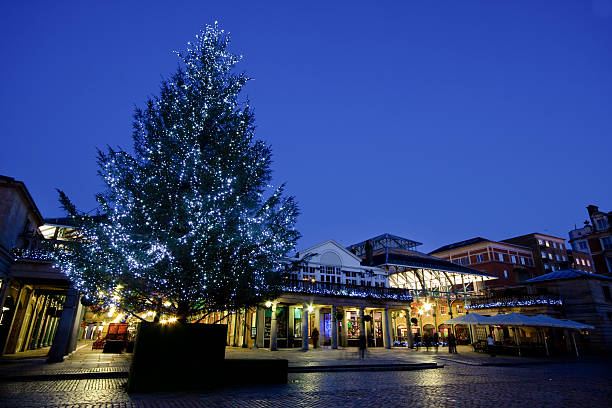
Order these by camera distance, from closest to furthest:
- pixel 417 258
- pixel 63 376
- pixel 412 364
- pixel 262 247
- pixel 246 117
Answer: pixel 63 376 → pixel 262 247 → pixel 246 117 → pixel 412 364 → pixel 417 258

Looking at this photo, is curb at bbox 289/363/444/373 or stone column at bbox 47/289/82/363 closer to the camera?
curb at bbox 289/363/444/373

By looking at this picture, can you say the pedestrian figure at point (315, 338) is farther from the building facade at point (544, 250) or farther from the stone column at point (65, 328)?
the building facade at point (544, 250)

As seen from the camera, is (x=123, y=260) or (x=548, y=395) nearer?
(x=548, y=395)

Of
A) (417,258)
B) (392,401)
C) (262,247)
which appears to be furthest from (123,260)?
(417,258)

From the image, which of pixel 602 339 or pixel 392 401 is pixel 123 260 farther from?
pixel 602 339

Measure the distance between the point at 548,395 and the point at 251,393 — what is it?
317 inches

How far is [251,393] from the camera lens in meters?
8.88

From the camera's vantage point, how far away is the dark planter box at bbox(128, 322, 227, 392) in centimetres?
901

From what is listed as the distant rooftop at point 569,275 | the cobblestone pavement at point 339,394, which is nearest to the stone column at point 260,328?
the cobblestone pavement at point 339,394

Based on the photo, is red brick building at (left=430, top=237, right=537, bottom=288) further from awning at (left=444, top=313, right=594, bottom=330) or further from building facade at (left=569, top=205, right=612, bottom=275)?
awning at (left=444, top=313, right=594, bottom=330)

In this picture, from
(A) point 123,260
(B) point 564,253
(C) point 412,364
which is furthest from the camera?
(B) point 564,253

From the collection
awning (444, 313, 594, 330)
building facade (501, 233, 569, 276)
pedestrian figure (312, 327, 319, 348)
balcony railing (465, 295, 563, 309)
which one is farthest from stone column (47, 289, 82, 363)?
building facade (501, 233, 569, 276)

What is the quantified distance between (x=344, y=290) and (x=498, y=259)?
33.4m

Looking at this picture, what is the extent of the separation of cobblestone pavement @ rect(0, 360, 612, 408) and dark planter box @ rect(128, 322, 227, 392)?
A: 0.58 metres
